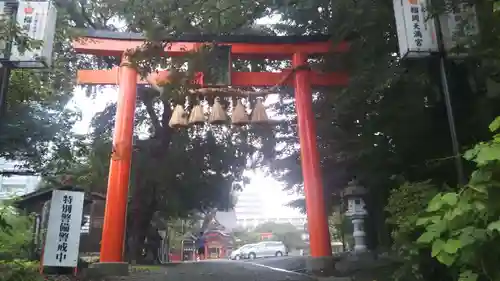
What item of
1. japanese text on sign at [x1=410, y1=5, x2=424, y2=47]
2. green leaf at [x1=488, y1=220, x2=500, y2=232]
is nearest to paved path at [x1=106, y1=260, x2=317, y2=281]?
japanese text on sign at [x1=410, y1=5, x2=424, y2=47]

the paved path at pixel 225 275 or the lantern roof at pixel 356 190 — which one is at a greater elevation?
the lantern roof at pixel 356 190

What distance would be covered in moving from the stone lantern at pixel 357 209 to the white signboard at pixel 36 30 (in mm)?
8091

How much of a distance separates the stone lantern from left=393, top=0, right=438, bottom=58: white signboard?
6.12 m

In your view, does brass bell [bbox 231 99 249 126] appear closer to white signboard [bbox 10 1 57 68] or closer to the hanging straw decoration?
the hanging straw decoration

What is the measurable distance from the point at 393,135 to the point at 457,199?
516 centimetres

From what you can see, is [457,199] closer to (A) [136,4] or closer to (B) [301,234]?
(A) [136,4]

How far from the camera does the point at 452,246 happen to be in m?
3.14

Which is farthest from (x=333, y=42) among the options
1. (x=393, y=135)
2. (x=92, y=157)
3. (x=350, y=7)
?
(x=92, y=157)

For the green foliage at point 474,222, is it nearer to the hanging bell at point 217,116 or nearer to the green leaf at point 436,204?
the green leaf at point 436,204

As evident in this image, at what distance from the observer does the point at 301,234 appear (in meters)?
57.5

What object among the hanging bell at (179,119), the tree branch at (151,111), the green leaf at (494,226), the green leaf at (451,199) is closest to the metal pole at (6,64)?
the hanging bell at (179,119)

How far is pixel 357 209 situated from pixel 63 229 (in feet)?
23.3

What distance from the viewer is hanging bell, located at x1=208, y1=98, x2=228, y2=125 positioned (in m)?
10.4

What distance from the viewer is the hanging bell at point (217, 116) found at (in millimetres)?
10401
